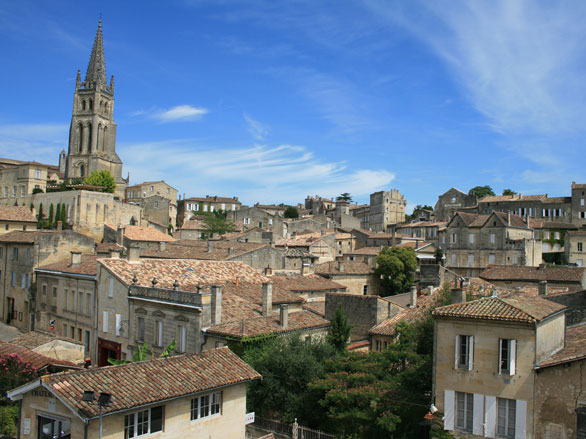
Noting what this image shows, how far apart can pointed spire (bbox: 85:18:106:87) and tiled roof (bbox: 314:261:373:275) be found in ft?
250

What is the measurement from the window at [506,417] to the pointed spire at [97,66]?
105m

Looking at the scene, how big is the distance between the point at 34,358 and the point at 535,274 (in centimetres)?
4043

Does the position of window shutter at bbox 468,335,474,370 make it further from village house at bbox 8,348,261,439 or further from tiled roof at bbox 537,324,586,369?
village house at bbox 8,348,261,439

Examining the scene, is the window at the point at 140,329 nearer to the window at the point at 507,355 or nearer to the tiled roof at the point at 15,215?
the window at the point at 507,355

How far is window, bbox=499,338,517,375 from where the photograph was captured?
1622cm

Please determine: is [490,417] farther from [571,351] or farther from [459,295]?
[459,295]

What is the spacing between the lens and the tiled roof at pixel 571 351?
15.4m

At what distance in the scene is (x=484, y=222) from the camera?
61594mm

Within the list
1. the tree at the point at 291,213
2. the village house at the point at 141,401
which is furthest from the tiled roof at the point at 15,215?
the tree at the point at 291,213

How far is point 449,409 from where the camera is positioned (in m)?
17.2

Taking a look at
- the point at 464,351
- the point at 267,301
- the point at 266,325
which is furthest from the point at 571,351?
the point at 267,301

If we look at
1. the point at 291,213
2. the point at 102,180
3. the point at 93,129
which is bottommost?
the point at 291,213

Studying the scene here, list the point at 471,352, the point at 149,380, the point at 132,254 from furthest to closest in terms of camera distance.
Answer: the point at 132,254
the point at 471,352
the point at 149,380

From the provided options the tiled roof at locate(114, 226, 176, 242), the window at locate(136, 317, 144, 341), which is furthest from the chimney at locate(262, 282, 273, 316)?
the tiled roof at locate(114, 226, 176, 242)
